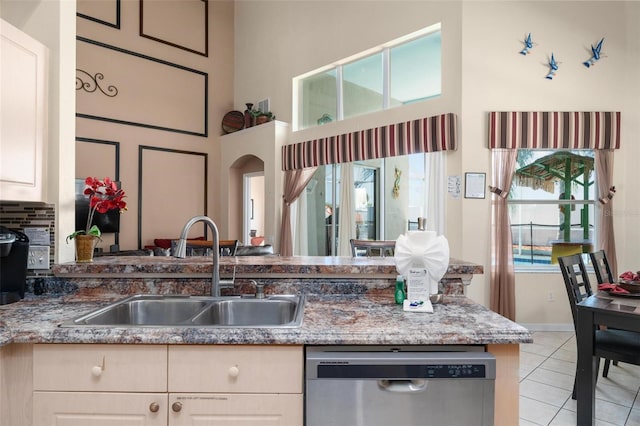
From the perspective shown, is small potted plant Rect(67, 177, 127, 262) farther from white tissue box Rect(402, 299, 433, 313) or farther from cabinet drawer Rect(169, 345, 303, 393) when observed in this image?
white tissue box Rect(402, 299, 433, 313)

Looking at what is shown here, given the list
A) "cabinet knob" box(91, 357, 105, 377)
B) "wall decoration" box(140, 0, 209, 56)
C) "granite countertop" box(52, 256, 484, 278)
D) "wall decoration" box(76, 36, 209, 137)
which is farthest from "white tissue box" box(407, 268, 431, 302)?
"wall decoration" box(140, 0, 209, 56)

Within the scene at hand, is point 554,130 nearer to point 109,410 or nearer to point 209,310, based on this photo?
point 209,310

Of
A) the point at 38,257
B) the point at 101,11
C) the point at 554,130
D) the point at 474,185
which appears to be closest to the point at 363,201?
the point at 474,185

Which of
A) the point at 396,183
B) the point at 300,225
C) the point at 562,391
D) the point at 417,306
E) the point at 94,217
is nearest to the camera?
the point at 417,306

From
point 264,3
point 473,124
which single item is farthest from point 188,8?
point 473,124

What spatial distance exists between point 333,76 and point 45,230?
458 centimetres

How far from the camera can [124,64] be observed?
232 inches

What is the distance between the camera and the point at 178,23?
6461mm

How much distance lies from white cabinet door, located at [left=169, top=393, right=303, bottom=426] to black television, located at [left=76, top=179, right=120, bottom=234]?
4803mm

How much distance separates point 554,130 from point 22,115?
14.6ft

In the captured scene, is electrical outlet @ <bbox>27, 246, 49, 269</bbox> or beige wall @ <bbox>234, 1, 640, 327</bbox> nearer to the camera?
electrical outlet @ <bbox>27, 246, 49, 269</bbox>

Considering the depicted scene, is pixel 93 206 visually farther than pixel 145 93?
No

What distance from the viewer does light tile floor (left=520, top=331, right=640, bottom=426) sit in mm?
2299

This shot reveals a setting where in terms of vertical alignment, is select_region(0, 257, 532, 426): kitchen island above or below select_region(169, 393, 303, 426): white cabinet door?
above
